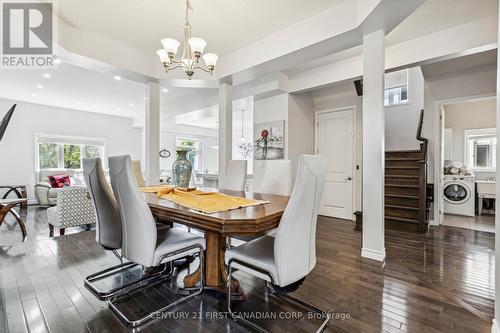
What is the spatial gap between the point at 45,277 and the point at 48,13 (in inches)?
117

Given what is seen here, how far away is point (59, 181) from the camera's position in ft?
20.2

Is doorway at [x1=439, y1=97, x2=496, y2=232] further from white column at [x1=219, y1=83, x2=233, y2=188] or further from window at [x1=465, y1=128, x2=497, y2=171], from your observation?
white column at [x1=219, y1=83, x2=233, y2=188]

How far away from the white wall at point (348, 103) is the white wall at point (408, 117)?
612 mm

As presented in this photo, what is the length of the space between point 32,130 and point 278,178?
742 centimetres

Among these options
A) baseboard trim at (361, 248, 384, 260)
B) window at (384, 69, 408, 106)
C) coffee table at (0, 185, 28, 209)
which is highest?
window at (384, 69, 408, 106)

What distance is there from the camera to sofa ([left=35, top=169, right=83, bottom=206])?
19.3 ft

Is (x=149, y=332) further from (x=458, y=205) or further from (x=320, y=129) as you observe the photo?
(x=458, y=205)

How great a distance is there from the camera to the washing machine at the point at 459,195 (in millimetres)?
4926

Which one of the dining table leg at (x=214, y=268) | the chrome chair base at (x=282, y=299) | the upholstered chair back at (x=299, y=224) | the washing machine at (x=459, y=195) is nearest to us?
the upholstered chair back at (x=299, y=224)

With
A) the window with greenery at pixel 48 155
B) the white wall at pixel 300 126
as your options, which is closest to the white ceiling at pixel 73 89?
the window with greenery at pixel 48 155

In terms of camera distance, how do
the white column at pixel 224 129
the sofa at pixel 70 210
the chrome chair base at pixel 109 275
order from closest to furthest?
the chrome chair base at pixel 109 275, the sofa at pixel 70 210, the white column at pixel 224 129

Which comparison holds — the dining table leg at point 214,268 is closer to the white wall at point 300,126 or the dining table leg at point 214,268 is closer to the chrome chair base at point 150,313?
the chrome chair base at point 150,313

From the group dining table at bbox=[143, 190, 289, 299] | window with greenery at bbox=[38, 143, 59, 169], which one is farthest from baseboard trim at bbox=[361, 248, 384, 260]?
window with greenery at bbox=[38, 143, 59, 169]

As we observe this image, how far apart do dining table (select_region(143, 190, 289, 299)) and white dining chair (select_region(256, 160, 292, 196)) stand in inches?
33.6
